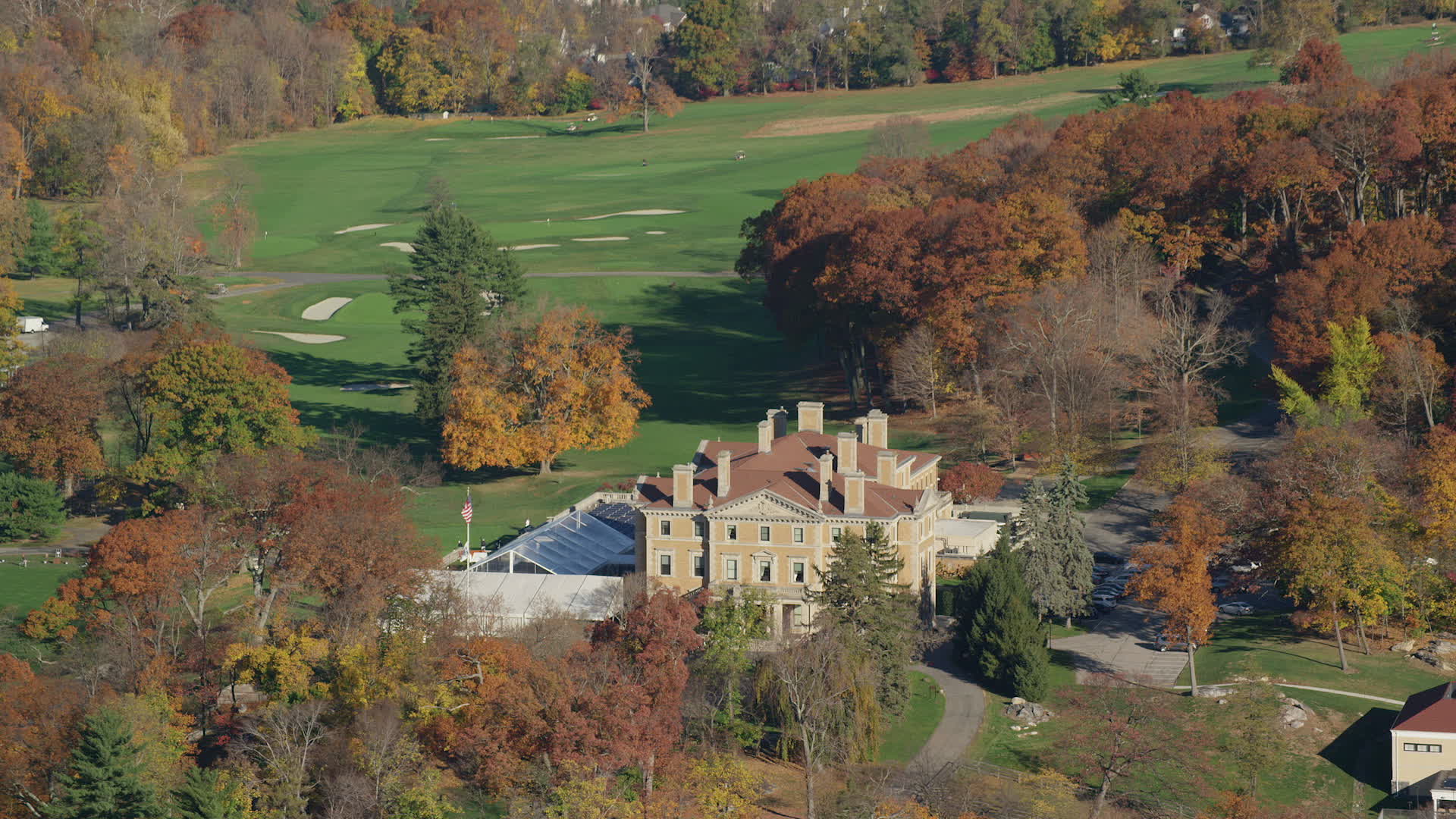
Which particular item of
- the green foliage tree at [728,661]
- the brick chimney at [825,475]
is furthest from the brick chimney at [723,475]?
the green foliage tree at [728,661]

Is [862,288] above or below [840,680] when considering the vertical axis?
above

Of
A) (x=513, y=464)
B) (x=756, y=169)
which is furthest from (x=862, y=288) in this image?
(x=756, y=169)

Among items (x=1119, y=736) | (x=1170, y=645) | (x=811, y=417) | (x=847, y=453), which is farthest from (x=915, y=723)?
(x=811, y=417)

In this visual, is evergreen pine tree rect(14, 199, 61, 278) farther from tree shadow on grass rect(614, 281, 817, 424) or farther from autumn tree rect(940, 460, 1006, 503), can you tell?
autumn tree rect(940, 460, 1006, 503)

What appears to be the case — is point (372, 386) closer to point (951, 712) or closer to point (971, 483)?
point (971, 483)

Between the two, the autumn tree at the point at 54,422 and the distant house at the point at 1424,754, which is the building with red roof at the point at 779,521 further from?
the autumn tree at the point at 54,422

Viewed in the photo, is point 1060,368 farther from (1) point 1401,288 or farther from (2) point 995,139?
(2) point 995,139
